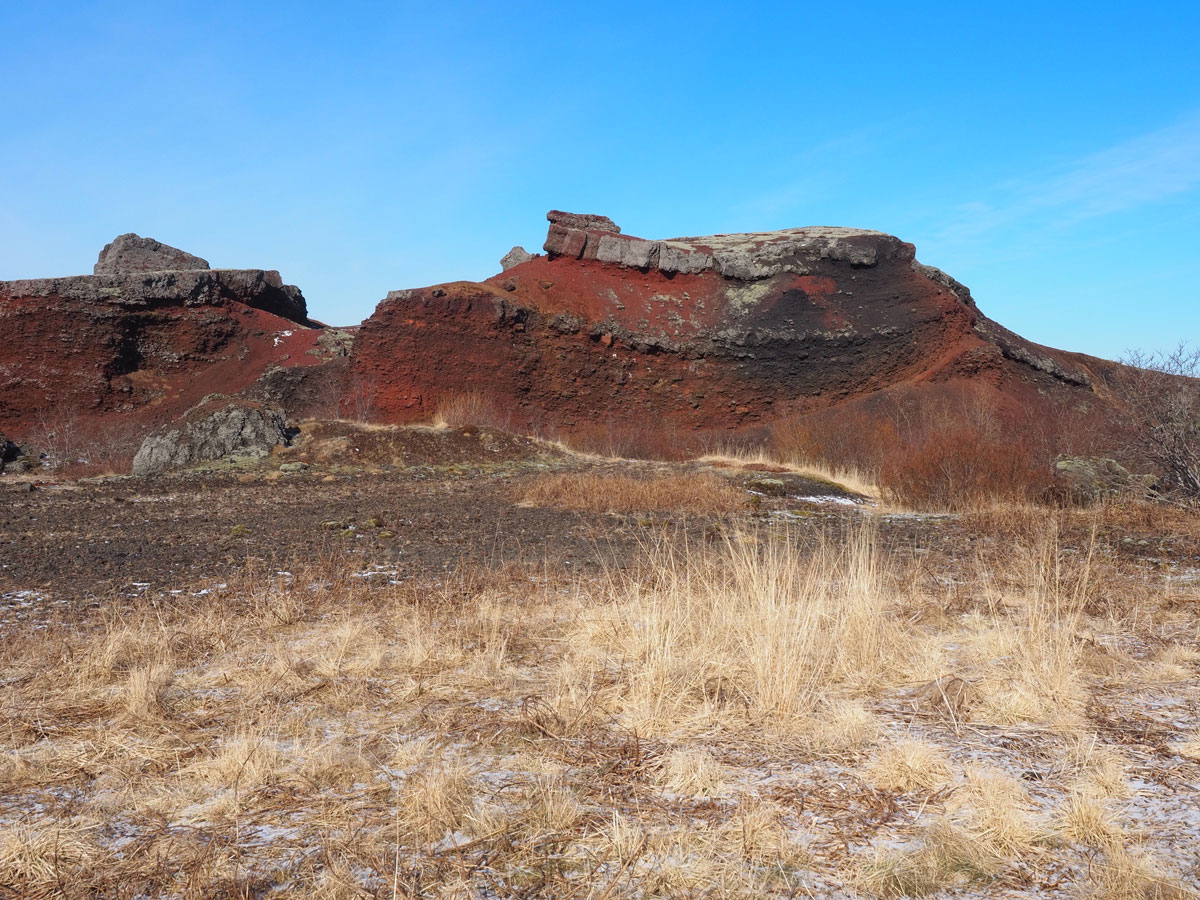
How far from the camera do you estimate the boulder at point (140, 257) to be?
1410 inches

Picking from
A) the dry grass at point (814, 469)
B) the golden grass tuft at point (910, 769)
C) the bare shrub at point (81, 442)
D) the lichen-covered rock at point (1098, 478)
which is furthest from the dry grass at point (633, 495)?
the bare shrub at point (81, 442)

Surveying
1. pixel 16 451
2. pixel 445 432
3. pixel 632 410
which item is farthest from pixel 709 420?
pixel 16 451

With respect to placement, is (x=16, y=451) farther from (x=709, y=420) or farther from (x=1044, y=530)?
(x=1044, y=530)

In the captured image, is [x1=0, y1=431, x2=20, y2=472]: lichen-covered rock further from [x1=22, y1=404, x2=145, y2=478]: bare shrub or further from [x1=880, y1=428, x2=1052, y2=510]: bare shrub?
[x1=880, y1=428, x2=1052, y2=510]: bare shrub

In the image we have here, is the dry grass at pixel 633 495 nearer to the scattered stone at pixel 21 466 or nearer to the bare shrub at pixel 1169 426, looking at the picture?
the bare shrub at pixel 1169 426

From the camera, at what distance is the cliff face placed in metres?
27.4

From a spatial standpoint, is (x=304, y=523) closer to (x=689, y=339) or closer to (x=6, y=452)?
(x=6, y=452)

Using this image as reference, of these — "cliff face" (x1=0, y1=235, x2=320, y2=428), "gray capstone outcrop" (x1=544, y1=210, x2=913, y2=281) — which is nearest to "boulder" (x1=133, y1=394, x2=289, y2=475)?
"cliff face" (x1=0, y1=235, x2=320, y2=428)

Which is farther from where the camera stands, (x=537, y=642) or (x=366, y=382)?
(x=366, y=382)

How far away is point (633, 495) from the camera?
1189 centimetres

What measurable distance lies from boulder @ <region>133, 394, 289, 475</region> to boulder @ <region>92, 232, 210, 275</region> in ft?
71.2

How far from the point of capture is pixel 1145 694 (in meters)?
3.86

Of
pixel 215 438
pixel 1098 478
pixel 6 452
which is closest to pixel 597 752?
pixel 1098 478

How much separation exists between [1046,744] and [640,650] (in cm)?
179
